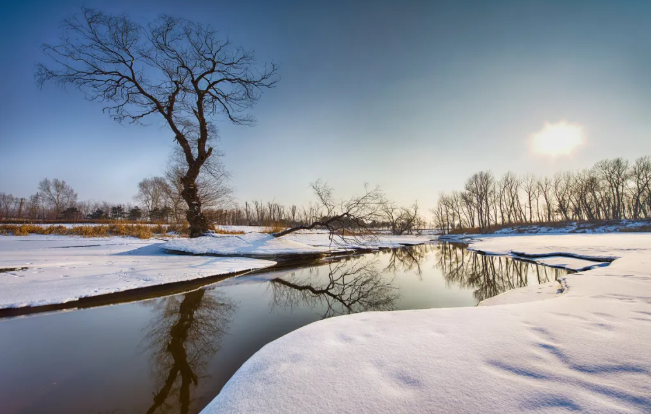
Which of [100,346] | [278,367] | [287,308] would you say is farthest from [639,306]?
[100,346]

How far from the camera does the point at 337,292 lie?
6598 mm

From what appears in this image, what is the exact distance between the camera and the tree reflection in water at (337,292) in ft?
17.6

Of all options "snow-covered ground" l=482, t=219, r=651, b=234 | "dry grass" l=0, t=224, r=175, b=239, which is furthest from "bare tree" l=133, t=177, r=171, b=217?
"snow-covered ground" l=482, t=219, r=651, b=234

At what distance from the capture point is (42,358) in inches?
115

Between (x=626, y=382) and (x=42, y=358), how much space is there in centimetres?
542

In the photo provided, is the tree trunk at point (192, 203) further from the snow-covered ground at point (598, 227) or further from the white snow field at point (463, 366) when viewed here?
the snow-covered ground at point (598, 227)

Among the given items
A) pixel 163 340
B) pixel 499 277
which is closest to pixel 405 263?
pixel 499 277

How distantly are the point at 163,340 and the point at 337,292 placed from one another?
404 cm

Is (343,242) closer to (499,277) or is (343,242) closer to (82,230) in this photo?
(499,277)

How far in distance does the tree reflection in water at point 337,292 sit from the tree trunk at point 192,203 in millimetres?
7281

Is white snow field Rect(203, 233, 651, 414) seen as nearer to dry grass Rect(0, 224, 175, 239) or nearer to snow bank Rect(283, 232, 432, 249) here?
snow bank Rect(283, 232, 432, 249)

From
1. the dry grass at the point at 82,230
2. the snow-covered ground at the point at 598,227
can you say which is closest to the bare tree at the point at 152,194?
the dry grass at the point at 82,230

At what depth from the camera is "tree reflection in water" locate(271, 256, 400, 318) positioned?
17.6 ft

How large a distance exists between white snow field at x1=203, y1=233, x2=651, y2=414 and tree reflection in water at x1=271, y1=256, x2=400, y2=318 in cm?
225
